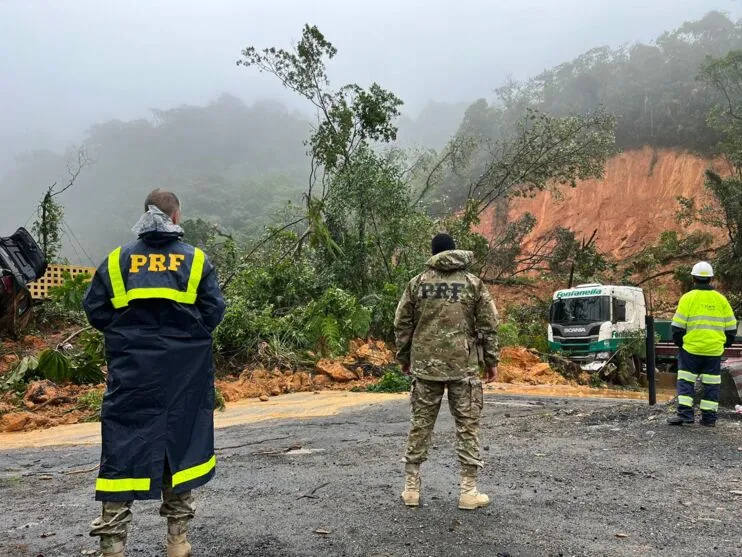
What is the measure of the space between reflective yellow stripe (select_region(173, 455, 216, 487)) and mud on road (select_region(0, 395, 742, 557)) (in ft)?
2.07

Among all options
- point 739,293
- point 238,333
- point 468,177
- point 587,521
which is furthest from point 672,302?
point 587,521

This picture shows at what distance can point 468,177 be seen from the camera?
138ft

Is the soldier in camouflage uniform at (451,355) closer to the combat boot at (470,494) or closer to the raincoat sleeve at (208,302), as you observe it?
the combat boot at (470,494)

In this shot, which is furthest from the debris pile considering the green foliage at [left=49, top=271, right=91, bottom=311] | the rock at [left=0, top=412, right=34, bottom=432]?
the green foliage at [left=49, top=271, right=91, bottom=311]

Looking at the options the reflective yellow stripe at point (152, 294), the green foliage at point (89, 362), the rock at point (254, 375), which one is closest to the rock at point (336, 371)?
the rock at point (254, 375)

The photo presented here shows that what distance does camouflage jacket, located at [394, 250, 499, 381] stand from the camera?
3848mm

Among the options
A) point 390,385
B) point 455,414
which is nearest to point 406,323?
point 455,414

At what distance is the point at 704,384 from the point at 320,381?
7.51 meters

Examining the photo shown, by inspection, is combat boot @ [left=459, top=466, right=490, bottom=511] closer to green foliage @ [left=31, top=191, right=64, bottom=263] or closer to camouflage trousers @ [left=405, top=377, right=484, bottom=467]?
camouflage trousers @ [left=405, top=377, right=484, bottom=467]

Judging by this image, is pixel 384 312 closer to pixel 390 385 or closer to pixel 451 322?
pixel 390 385

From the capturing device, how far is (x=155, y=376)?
8.95ft

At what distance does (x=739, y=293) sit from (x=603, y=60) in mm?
34616

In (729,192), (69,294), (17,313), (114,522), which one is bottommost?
(114,522)

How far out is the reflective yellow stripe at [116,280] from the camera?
9.19ft
